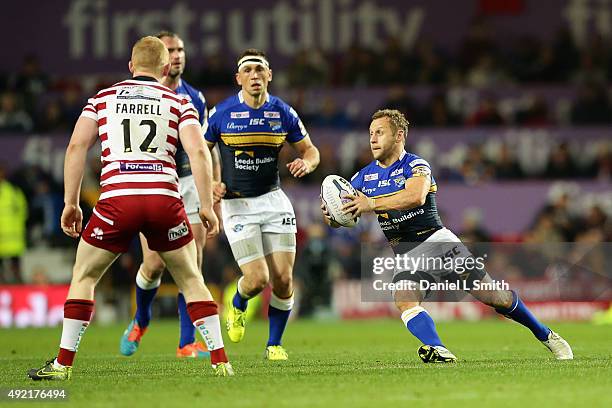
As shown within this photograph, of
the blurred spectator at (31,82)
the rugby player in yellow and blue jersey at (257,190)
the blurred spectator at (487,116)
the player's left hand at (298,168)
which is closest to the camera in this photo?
the player's left hand at (298,168)

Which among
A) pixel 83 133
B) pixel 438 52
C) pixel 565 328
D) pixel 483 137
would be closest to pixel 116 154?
pixel 83 133

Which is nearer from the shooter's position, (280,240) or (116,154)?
(116,154)

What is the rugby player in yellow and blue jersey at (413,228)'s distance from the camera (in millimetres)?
9289

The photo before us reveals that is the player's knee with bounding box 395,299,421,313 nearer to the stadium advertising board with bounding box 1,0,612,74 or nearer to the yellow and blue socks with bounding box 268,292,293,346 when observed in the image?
the yellow and blue socks with bounding box 268,292,293,346

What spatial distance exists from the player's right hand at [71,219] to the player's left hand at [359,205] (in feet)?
7.26

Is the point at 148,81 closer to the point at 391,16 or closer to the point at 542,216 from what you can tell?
the point at 542,216

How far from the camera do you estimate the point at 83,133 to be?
8.16 meters

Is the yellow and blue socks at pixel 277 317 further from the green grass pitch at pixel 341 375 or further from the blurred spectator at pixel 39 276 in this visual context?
the blurred spectator at pixel 39 276

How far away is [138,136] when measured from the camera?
808 centimetres

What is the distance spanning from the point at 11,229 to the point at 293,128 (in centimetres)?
1024

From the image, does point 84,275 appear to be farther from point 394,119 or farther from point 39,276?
point 39,276

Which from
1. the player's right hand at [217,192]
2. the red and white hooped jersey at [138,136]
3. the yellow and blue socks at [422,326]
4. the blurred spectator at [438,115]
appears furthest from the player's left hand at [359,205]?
the blurred spectator at [438,115]

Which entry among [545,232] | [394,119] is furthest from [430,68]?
[394,119]

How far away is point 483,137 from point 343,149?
2503 mm
